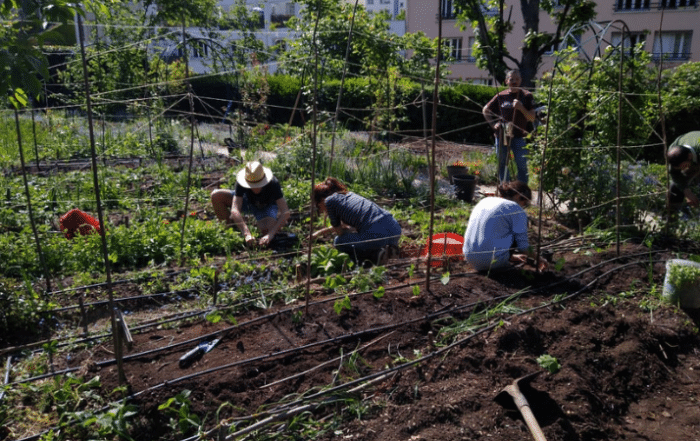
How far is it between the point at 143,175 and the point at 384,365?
18.1ft

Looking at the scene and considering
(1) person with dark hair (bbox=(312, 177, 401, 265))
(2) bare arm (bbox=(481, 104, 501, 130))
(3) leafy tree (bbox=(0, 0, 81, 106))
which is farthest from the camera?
(2) bare arm (bbox=(481, 104, 501, 130))

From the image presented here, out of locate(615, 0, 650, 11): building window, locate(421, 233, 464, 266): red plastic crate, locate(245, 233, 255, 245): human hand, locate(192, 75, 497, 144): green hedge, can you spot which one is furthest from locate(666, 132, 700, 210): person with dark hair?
locate(615, 0, 650, 11): building window

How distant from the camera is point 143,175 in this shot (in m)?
7.79

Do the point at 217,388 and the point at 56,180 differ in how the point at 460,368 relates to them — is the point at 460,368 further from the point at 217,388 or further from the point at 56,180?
the point at 56,180

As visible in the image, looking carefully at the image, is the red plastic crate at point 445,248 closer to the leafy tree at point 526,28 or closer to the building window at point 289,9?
the leafy tree at point 526,28

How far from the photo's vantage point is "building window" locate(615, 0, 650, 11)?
22.7 meters

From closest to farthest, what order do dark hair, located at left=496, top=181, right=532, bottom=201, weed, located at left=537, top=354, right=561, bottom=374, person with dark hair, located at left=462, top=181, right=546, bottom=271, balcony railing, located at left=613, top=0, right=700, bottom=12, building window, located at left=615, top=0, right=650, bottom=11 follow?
weed, located at left=537, top=354, right=561, bottom=374
person with dark hair, located at left=462, top=181, right=546, bottom=271
dark hair, located at left=496, top=181, right=532, bottom=201
balcony railing, located at left=613, top=0, right=700, bottom=12
building window, located at left=615, top=0, right=650, bottom=11

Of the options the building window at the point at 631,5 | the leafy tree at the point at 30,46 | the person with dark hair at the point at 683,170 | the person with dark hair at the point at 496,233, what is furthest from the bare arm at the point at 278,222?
the building window at the point at 631,5

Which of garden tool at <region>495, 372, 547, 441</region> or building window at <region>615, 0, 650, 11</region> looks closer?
garden tool at <region>495, 372, 547, 441</region>

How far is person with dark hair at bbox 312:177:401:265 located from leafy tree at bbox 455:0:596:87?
679cm

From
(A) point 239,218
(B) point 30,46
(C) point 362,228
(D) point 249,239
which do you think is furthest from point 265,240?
(B) point 30,46

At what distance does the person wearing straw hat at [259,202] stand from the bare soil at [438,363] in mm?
1245

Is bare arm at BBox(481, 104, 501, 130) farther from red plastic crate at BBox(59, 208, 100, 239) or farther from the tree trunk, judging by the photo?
the tree trunk

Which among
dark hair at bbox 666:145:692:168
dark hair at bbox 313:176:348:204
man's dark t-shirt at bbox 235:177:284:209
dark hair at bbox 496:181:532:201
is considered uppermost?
dark hair at bbox 666:145:692:168
